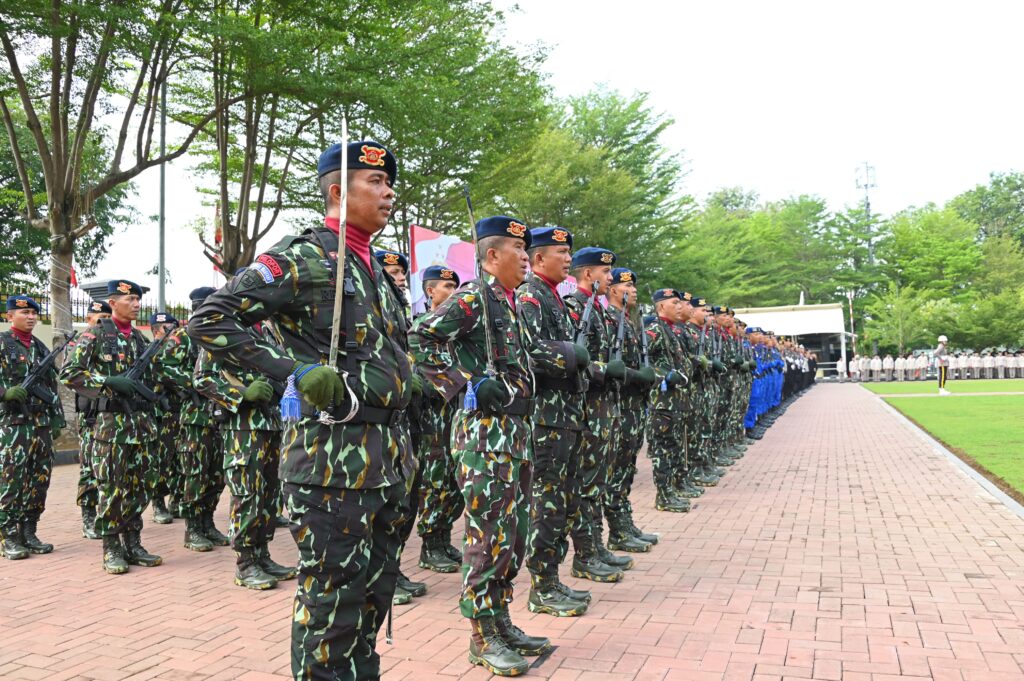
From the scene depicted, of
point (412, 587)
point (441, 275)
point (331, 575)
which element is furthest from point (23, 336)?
point (331, 575)

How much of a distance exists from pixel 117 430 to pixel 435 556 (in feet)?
8.79

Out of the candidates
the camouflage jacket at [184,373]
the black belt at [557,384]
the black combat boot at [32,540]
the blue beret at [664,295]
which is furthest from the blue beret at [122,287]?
the blue beret at [664,295]

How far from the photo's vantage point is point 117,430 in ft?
20.9

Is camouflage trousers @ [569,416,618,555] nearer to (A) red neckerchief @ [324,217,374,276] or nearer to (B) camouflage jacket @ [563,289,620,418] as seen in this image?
(B) camouflage jacket @ [563,289,620,418]

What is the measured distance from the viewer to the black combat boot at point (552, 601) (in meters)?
4.93

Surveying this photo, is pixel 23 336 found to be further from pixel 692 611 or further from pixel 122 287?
pixel 692 611

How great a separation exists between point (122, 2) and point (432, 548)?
1062 centimetres

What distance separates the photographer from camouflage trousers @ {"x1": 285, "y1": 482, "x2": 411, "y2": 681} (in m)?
2.81

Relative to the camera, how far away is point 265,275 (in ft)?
9.41

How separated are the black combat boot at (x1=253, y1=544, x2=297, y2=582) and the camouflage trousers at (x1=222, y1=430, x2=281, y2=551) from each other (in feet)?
0.22

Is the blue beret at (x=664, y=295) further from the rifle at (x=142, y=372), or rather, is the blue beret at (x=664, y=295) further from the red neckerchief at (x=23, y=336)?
the red neckerchief at (x=23, y=336)

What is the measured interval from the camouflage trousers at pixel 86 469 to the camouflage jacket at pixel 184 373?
73cm

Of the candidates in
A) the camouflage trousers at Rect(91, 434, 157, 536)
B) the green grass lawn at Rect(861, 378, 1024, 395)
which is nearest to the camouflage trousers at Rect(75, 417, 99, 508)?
the camouflage trousers at Rect(91, 434, 157, 536)

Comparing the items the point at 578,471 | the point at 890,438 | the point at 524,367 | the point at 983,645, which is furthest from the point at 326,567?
the point at 890,438
